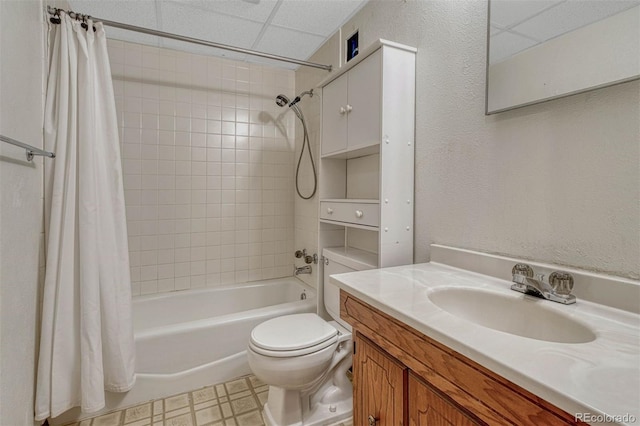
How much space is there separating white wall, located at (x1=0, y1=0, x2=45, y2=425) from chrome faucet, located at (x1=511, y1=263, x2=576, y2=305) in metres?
1.61

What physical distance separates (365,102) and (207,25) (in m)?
1.26

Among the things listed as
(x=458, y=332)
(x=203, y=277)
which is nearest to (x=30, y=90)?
(x=203, y=277)

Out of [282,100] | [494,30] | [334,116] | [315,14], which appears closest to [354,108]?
[334,116]

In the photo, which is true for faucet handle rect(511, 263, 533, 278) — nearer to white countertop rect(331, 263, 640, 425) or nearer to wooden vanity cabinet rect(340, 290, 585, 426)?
white countertop rect(331, 263, 640, 425)

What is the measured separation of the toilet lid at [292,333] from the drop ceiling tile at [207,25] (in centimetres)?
181

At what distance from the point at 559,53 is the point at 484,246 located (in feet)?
2.08

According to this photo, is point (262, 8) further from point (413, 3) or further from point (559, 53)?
point (559, 53)

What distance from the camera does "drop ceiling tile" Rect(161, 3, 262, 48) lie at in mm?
1756

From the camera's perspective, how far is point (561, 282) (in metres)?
0.79

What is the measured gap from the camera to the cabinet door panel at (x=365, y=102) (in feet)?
4.35

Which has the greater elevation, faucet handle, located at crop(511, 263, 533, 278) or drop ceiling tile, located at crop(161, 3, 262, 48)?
drop ceiling tile, located at crop(161, 3, 262, 48)

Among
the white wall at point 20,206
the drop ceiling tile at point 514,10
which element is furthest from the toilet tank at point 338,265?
the white wall at point 20,206

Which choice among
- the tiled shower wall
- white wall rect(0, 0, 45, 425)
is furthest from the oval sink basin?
the tiled shower wall

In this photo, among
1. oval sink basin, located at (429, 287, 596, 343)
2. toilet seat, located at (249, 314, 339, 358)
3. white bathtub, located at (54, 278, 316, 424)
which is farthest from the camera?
white bathtub, located at (54, 278, 316, 424)
